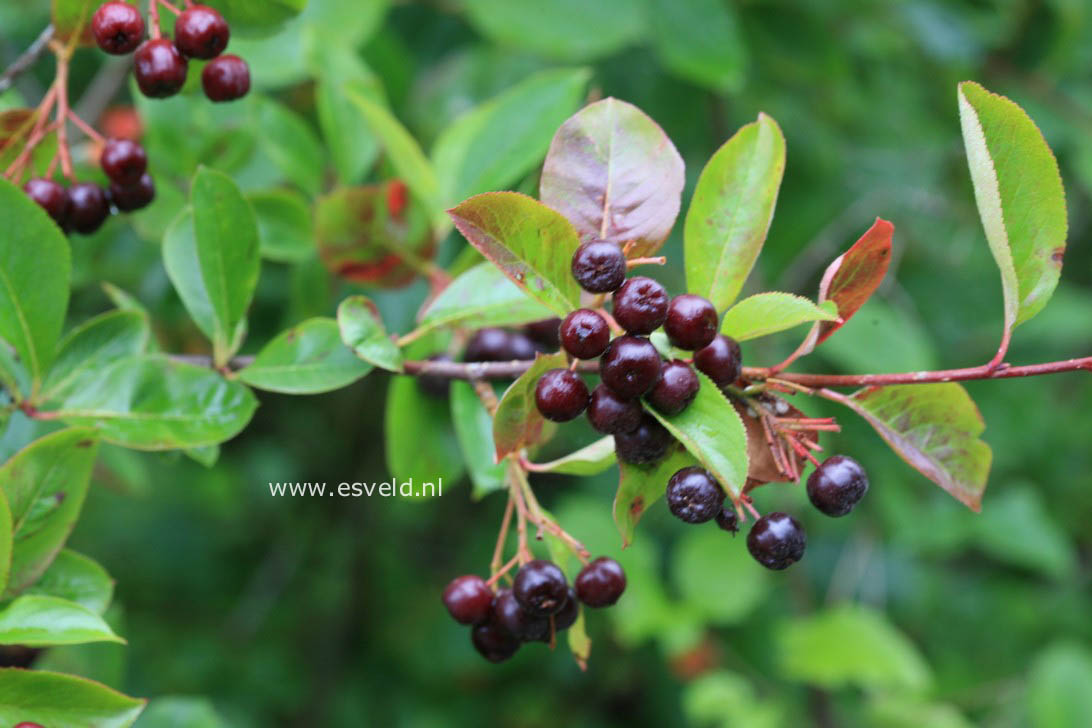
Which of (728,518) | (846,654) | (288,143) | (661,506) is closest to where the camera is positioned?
(728,518)

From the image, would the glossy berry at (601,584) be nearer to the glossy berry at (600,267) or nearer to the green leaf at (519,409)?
the green leaf at (519,409)

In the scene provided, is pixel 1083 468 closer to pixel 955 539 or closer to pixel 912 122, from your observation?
pixel 955 539

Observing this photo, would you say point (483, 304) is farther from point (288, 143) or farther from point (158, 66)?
point (288, 143)

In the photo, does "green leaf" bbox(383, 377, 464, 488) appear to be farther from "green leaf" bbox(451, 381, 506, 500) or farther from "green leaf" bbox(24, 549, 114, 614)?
"green leaf" bbox(24, 549, 114, 614)

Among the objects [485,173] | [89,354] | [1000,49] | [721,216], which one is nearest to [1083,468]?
[1000,49]

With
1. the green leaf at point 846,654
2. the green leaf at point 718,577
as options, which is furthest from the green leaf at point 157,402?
the green leaf at point 846,654

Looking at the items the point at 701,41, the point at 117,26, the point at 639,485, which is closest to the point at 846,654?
the point at 701,41
